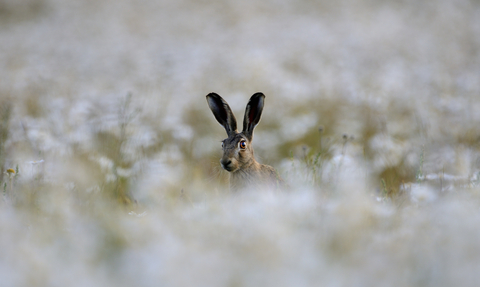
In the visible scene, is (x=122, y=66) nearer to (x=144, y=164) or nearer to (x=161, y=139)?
(x=161, y=139)

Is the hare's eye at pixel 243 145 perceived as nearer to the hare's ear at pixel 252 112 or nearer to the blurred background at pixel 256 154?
the hare's ear at pixel 252 112

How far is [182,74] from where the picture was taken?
34.7 ft

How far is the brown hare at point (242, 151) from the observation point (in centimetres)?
350

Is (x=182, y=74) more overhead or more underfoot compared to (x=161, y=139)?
more overhead

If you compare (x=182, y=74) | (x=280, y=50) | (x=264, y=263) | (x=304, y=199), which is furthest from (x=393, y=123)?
(x=280, y=50)

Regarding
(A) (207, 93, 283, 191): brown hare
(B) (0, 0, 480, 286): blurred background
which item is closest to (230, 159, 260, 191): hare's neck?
(A) (207, 93, 283, 191): brown hare

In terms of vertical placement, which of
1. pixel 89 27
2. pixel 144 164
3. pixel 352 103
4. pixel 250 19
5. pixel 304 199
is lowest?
pixel 304 199

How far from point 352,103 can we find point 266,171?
4.44 meters

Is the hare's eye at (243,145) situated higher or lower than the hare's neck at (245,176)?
higher

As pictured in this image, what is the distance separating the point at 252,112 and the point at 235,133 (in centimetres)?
29

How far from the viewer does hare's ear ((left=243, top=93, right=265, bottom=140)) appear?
355 cm

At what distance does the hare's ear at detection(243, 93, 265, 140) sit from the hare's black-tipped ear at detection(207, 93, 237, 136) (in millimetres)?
143

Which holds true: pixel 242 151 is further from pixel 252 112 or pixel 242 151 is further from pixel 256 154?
pixel 256 154

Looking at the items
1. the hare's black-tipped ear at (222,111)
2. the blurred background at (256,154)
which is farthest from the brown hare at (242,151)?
the blurred background at (256,154)
